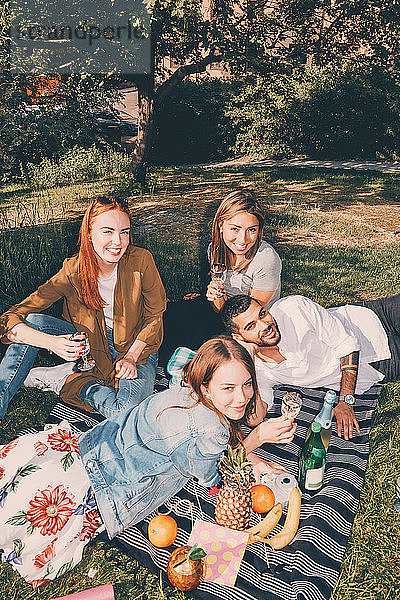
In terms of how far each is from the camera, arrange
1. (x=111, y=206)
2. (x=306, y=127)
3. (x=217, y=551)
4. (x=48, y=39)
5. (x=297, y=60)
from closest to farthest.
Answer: (x=217, y=551) < (x=111, y=206) < (x=48, y=39) < (x=297, y=60) < (x=306, y=127)

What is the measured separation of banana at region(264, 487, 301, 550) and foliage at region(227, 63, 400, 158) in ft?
15.4

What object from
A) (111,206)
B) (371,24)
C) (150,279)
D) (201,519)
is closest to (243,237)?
(150,279)

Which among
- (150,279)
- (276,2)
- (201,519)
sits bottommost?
(201,519)

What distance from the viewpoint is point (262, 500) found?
8.46 ft

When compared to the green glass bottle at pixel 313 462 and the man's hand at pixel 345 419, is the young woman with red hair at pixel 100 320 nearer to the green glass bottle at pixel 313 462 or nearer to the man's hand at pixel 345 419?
the green glass bottle at pixel 313 462

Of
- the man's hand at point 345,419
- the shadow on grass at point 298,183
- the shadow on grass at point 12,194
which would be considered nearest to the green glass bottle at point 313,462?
the man's hand at point 345,419

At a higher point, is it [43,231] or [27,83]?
[27,83]

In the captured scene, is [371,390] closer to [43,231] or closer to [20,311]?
[20,311]

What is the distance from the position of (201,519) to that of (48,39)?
4.20 metres

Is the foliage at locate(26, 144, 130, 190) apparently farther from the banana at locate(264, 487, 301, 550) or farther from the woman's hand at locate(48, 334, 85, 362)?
the banana at locate(264, 487, 301, 550)

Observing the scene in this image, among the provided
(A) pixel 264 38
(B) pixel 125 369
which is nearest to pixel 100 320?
(B) pixel 125 369

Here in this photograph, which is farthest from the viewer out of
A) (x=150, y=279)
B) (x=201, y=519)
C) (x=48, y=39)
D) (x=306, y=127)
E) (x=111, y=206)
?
(x=306, y=127)

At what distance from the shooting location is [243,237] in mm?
3354

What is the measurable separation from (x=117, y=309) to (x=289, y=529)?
166 cm
